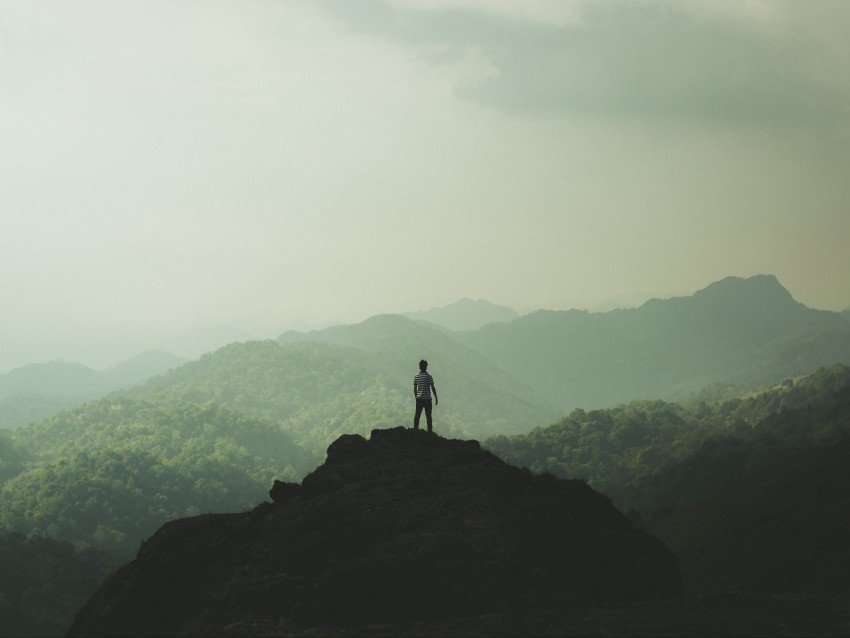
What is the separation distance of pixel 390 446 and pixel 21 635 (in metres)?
96.7

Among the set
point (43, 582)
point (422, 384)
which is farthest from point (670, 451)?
point (422, 384)

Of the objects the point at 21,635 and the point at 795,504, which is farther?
the point at 21,635

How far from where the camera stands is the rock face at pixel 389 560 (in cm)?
1591

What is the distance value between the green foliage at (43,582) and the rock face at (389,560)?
→ 303ft

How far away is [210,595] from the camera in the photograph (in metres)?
17.1

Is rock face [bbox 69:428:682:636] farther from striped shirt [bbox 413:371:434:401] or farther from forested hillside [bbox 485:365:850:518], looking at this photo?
forested hillside [bbox 485:365:850:518]

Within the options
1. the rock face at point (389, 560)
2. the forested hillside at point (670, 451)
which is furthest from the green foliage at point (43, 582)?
the rock face at point (389, 560)

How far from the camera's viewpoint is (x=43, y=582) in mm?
110688

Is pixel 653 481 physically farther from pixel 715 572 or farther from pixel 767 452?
pixel 715 572

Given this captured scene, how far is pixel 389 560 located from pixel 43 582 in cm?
11405

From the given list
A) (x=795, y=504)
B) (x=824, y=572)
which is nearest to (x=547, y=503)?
(x=824, y=572)

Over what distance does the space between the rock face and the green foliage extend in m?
92.4

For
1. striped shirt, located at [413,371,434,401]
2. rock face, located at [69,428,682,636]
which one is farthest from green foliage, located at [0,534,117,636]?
rock face, located at [69,428,682,636]

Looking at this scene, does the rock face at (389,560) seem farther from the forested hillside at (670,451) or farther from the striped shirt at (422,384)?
the forested hillside at (670,451)
